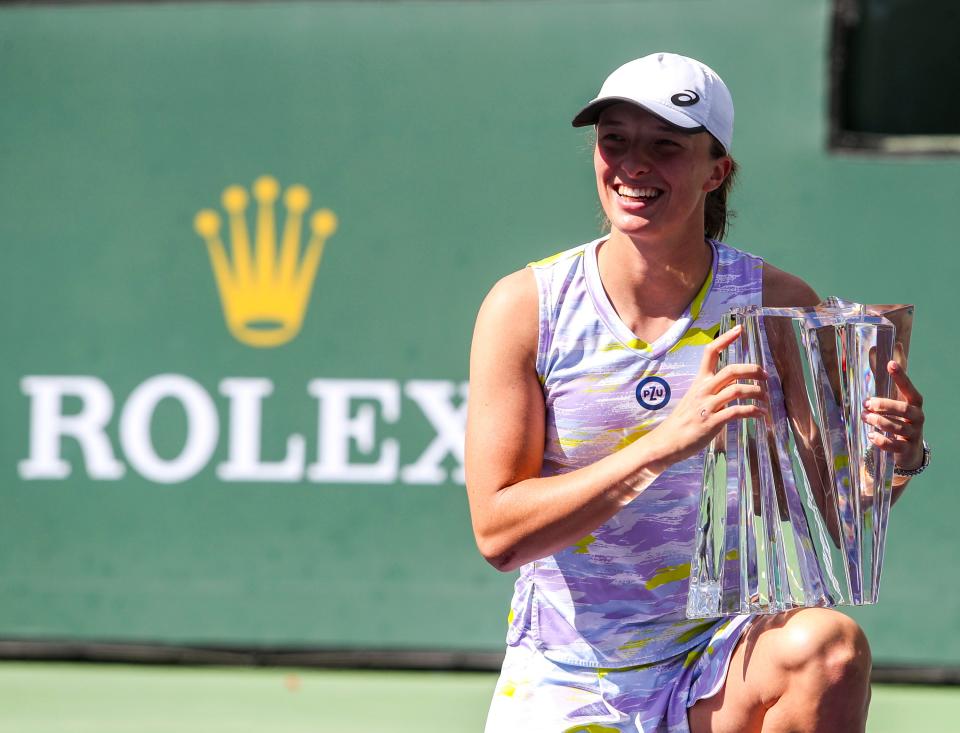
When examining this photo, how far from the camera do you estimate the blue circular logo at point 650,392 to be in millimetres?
1928

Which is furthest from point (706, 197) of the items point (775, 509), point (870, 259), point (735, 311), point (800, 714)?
point (870, 259)

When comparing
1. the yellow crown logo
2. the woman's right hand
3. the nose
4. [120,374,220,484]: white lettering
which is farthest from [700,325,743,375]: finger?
[120,374,220,484]: white lettering

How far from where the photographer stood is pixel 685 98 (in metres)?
1.86

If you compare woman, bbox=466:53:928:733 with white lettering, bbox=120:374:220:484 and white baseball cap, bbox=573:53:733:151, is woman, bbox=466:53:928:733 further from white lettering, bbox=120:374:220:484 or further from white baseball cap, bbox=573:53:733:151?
white lettering, bbox=120:374:220:484

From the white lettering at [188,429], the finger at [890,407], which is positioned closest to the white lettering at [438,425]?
the white lettering at [188,429]

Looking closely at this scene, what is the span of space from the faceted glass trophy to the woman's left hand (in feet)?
0.06

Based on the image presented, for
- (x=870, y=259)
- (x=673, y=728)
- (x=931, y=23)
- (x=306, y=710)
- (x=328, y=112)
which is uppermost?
(x=931, y=23)

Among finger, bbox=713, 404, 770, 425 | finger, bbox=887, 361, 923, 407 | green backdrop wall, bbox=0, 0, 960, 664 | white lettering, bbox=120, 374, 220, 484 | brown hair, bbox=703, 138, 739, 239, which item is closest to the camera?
finger, bbox=713, 404, 770, 425

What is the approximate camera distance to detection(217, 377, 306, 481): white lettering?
3449mm

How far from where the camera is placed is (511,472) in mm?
1909

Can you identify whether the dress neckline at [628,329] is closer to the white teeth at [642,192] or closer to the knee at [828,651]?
the white teeth at [642,192]

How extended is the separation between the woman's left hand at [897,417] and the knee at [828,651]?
0.25m

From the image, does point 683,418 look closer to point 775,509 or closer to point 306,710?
point 775,509

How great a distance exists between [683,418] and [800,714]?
1.34 ft
